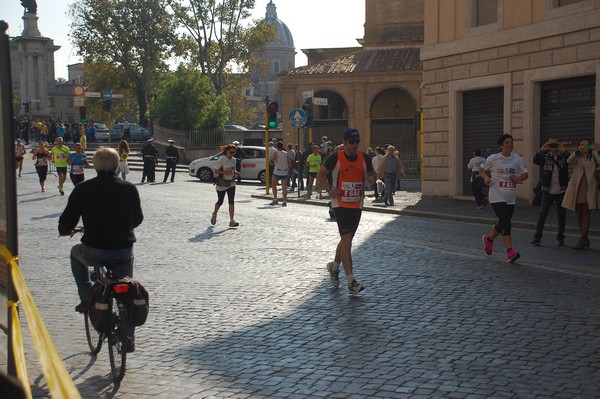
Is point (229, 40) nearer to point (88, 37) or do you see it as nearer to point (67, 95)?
point (88, 37)

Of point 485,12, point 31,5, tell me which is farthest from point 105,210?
point 31,5

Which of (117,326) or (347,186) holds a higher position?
(347,186)

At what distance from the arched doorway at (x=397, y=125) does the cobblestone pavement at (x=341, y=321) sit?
2671 cm

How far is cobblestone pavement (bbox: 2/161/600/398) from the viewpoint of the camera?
611 centimetres

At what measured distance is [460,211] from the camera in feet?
69.9

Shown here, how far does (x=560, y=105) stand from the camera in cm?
2159

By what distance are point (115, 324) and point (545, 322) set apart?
3941mm

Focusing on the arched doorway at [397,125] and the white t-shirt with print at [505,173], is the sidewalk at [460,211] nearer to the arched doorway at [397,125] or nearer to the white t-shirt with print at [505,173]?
the white t-shirt with print at [505,173]

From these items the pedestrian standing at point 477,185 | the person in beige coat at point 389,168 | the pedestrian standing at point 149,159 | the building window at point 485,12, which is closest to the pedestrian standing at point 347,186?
the pedestrian standing at point 477,185

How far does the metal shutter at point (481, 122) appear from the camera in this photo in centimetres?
2380

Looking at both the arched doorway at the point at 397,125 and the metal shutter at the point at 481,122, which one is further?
the arched doorway at the point at 397,125

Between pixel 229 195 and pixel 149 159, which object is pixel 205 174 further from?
pixel 229 195

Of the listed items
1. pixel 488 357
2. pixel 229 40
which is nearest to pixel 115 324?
pixel 488 357

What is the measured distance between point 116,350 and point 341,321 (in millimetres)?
2612
